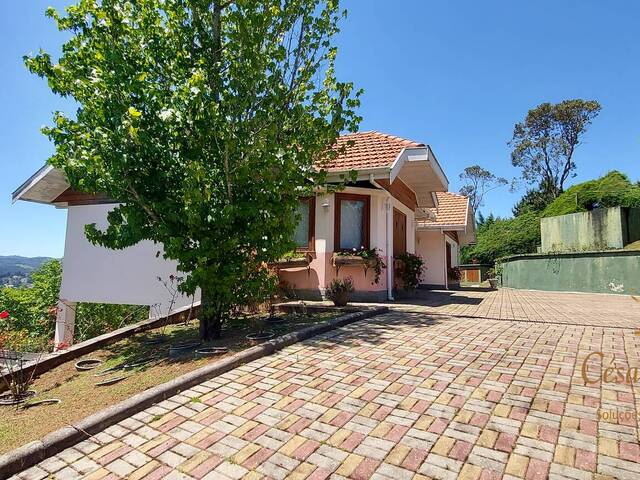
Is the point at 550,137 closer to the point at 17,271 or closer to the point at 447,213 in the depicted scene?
the point at 447,213

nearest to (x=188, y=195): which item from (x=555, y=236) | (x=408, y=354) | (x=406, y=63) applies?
(x=408, y=354)

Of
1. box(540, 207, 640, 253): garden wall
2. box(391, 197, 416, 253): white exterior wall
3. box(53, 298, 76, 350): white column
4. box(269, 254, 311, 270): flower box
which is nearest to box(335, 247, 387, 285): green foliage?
box(269, 254, 311, 270): flower box

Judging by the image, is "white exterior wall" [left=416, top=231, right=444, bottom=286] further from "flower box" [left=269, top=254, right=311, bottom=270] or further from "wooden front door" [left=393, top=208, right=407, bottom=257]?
"flower box" [left=269, top=254, right=311, bottom=270]

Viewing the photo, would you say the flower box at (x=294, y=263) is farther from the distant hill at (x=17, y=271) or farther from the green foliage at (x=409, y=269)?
the distant hill at (x=17, y=271)

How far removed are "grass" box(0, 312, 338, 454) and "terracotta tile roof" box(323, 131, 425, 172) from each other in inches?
164

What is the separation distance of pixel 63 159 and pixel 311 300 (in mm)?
6348

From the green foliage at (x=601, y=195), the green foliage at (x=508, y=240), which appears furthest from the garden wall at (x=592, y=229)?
the green foliage at (x=508, y=240)

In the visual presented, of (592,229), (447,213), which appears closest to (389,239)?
(447,213)

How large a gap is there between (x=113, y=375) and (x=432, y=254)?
1639 cm

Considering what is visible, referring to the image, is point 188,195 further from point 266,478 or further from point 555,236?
point 555,236

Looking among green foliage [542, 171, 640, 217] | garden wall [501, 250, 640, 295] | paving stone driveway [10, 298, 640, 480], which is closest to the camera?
paving stone driveway [10, 298, 640, 480]

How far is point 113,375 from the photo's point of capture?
456 cm

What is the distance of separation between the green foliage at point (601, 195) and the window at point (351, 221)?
60.9 ft

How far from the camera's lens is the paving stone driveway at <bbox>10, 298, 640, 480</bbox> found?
2236mm
